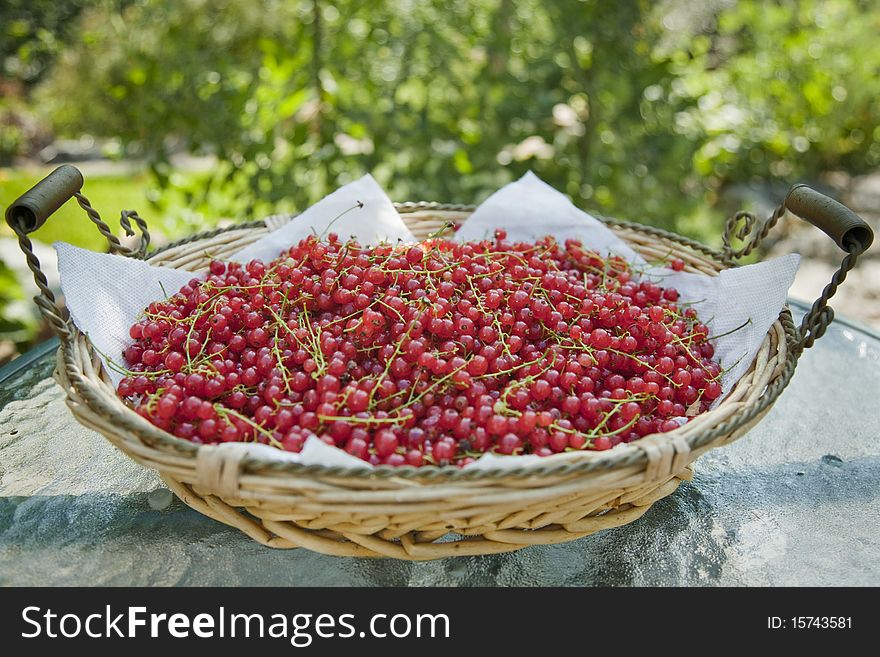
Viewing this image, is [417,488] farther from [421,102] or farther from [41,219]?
[421,102]

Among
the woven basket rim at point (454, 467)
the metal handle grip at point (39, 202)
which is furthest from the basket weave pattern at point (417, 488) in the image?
the metal handle grip at point (39, 202)

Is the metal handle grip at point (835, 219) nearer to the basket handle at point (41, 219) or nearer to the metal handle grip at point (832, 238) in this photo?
the metal handle grip at point (832, 238)

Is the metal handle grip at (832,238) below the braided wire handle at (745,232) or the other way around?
the other way around

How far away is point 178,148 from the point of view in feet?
13.5

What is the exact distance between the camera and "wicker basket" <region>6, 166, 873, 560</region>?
78cm

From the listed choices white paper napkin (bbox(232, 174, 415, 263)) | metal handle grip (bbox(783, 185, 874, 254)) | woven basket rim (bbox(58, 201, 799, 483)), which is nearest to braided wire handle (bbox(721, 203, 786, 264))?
metal handle grip (bbox(783, 185, 874, 254))

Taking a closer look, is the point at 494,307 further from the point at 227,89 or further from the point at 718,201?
the point at 718,201

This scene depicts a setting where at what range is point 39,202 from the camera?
3.22 feet

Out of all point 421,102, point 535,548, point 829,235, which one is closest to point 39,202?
point 535,548

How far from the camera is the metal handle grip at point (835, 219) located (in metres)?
0.99

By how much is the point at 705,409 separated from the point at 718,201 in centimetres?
288

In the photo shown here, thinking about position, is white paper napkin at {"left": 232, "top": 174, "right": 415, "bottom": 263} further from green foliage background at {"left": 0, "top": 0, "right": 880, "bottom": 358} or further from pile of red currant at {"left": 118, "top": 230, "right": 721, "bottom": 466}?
green foliage background at {"left": 0, "top": 0, "right": 880, "bottom": 358}

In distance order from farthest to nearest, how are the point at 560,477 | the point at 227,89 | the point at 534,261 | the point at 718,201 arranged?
the point at 718,201 → the point at 227,89 → the point at 534,261 → the point at 560,477
